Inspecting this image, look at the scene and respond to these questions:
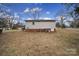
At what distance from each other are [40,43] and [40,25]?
0.17 m

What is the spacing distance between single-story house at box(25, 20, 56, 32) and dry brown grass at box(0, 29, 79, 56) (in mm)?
47

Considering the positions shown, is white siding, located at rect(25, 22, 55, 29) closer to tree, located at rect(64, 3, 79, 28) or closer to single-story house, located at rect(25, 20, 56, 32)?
single-story house, located at rect(25, 20, 56, 32)

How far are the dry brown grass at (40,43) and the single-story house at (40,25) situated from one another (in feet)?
0.15

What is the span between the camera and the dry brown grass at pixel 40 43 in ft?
4.61

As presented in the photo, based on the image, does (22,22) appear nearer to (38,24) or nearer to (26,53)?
(38,24)

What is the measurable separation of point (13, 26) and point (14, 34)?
0.24 feet

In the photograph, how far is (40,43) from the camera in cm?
141

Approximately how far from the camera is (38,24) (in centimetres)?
144

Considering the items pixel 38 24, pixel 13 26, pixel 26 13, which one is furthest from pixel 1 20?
pixel 38 24

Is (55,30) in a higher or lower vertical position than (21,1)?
lower

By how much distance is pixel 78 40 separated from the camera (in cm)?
142

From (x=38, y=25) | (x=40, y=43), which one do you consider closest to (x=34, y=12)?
(x=38, y=25)

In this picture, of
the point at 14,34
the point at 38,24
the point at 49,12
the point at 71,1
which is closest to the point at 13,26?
the point at 14,34

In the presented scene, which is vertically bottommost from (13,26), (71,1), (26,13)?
(13,26)
